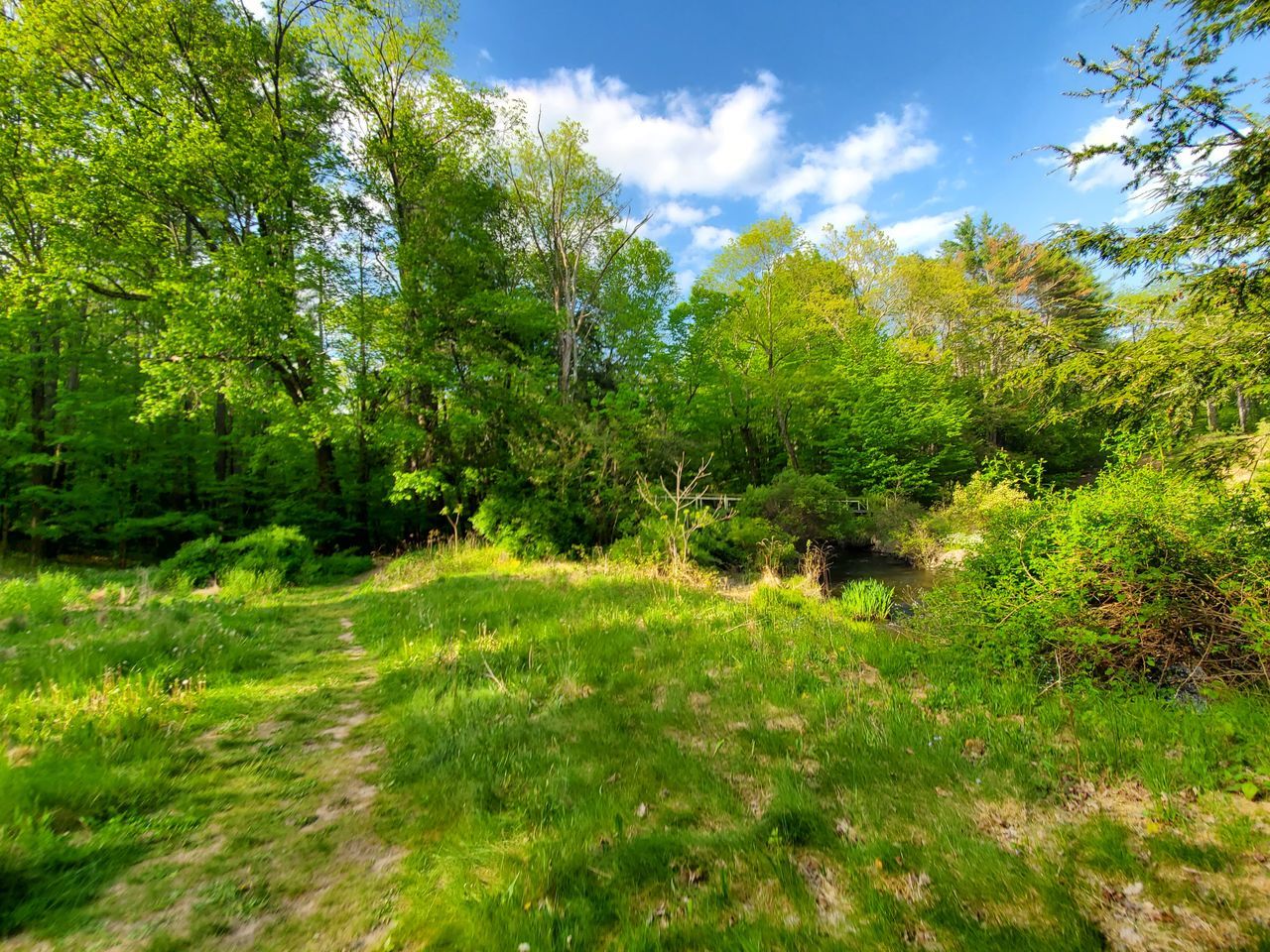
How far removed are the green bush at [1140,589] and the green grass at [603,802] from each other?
2.38 ft

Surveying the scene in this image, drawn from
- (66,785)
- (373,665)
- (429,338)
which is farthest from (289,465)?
(66,785)

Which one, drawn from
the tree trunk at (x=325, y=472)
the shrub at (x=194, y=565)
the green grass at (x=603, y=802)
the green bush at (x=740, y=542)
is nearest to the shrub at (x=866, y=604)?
the green grass at (x=603, y=802)

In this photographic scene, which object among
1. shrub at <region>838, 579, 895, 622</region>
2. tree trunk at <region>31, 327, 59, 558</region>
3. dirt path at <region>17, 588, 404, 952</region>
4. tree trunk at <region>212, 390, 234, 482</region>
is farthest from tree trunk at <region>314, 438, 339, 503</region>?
shrub at <region>838, 579, 895, 622</region>

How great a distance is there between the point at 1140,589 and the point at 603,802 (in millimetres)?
5811

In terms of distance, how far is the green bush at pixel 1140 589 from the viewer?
15.1ft

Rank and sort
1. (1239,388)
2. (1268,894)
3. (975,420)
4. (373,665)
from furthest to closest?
(975,420)
(373,665)
(1239,388)
(1268,894)

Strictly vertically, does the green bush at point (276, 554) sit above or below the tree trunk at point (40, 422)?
below

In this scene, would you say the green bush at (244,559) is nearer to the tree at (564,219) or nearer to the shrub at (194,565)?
the shrub at (194,565)

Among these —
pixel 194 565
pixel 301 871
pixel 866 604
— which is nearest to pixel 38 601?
pixel 194 565

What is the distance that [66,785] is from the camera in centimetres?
284

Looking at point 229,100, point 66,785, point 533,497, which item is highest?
point 229,100

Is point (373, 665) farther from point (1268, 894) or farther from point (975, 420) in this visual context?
point (975, 420)

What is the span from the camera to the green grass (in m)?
2.20

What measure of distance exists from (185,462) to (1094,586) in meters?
24.5
